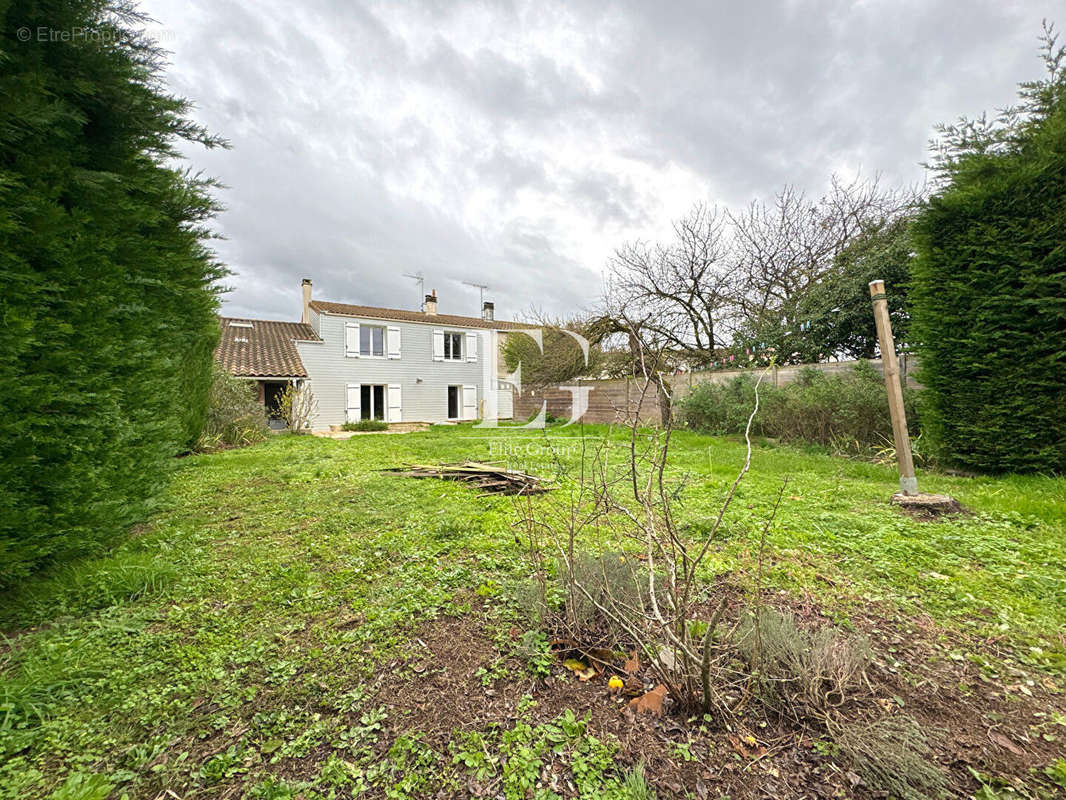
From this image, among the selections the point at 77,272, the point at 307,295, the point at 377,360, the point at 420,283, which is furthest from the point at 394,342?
the point at 77,272

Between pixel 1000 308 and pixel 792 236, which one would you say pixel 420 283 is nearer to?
pixel 792 236

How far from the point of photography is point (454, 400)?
1917 centimetres

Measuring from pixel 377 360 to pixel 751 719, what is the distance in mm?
17422

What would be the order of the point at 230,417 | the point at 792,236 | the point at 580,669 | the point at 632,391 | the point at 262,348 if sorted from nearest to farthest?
the point at 580,669 → the point at 230,417 → the point at 632,391 → the point at 792,236 → the point at 262,348

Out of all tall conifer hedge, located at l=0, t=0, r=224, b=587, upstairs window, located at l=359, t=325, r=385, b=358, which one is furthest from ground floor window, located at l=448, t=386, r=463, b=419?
tall conifer hedge, located at l=0, t=0, r=224, b=587

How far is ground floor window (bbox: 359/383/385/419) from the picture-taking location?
16.8m

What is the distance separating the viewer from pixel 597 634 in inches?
71.2

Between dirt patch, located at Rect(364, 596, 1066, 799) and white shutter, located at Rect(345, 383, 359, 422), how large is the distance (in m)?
16.0

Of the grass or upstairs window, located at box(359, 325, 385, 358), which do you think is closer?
the grass

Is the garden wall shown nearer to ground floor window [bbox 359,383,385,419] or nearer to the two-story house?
the two-story house

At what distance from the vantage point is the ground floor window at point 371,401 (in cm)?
1680

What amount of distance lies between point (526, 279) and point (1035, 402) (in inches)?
553

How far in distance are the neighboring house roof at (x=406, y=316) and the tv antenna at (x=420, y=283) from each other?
1.36ft

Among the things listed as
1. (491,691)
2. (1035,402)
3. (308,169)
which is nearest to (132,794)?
(491,691)
